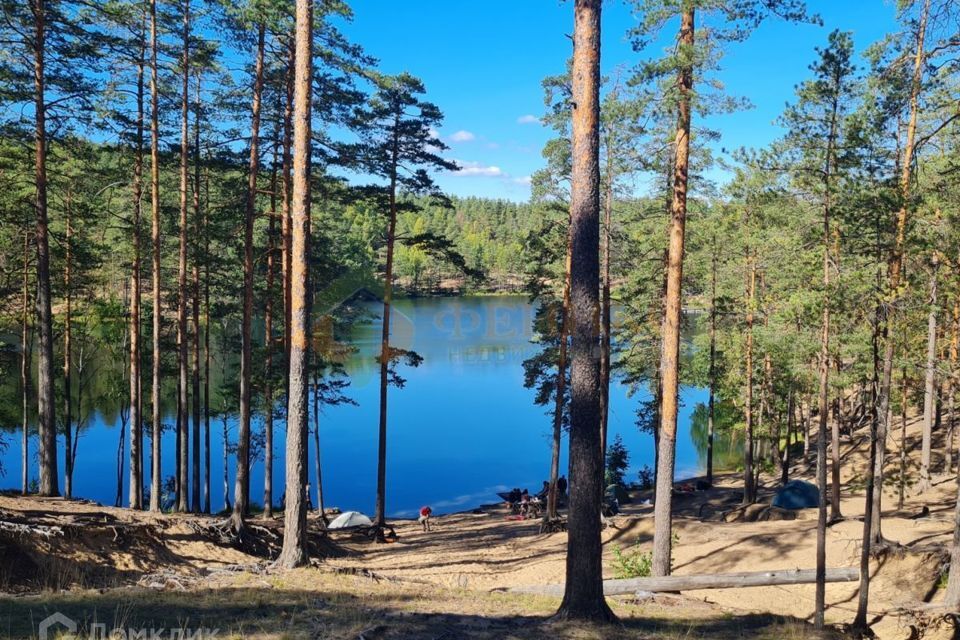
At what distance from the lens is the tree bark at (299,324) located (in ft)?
31.3

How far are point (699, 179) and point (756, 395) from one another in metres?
15.1

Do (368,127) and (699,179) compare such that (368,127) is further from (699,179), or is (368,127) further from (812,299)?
(812,299)

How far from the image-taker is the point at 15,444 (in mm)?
30422

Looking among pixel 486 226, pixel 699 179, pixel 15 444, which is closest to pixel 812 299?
pixel 699 179

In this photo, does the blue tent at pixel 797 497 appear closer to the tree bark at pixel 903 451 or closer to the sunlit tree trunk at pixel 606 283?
the tree bark at pixel 903 451

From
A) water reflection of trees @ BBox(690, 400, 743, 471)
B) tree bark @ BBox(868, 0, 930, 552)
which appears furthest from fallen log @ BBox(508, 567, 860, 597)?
water reflection of trees @ BBox(690, 400, 743, 471)

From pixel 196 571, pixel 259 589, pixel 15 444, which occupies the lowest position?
pixel 15 444

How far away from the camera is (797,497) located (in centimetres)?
2030

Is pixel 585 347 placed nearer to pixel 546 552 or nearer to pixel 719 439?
pixel 546 552

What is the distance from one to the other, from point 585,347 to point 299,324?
4.80 m

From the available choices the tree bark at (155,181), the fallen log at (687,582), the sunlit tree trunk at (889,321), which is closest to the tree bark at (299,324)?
the fallen log at (687,582)

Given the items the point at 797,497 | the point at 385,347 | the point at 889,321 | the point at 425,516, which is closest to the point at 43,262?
the point at 385,347

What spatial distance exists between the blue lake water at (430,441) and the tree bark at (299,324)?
15.5 metres

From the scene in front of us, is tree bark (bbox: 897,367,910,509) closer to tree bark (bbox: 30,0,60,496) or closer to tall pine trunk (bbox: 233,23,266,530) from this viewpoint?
tall pine trunk (bbox: 233,23,266,530)
